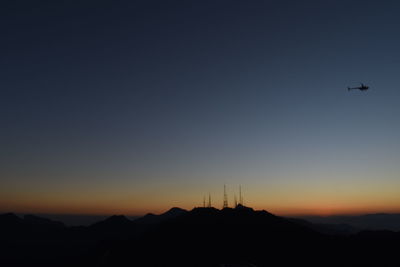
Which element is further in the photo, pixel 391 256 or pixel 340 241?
pixel 340 241

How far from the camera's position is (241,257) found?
14488 cm

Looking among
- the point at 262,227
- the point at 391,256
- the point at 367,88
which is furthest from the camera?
the point at 262,227

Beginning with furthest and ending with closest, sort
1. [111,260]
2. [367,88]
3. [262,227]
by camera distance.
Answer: [262,227] < [111,260] < [367,88]

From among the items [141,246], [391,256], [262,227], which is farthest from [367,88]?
[141,246]

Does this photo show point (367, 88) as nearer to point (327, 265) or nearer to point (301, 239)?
point (327, 265)

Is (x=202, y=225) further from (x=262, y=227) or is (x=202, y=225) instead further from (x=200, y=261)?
(x=200, y=261)

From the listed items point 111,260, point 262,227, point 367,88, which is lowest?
point 111,260

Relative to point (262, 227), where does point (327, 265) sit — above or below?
below

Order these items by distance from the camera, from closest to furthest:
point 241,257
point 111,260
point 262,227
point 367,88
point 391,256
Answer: point 367,88 → point 241,257 → point 391,256 → point 111,260 → point 262,227

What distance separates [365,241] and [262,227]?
5311cm

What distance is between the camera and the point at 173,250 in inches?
6619

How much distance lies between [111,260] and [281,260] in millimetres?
83704

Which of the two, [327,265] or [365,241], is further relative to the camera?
[365,241]

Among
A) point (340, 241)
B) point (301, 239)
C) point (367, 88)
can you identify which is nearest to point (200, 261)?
point (301, 239)
